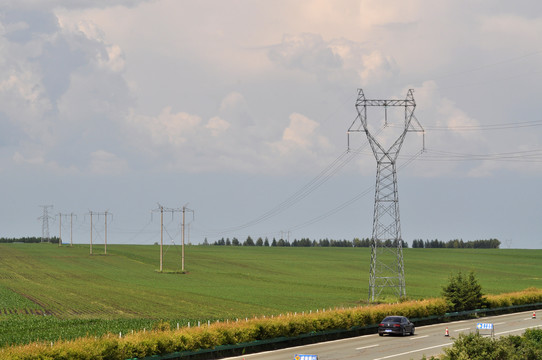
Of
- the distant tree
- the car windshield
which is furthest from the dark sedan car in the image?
the distant tree

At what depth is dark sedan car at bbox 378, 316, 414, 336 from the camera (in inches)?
2156

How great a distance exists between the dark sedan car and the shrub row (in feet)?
6.12

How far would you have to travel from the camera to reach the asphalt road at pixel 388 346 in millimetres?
42062

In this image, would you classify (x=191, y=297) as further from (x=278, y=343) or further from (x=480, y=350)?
(x=480, y=350)

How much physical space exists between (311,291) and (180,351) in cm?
6835

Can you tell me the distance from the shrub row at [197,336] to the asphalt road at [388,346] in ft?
4.15

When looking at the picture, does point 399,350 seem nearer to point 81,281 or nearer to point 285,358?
point 285,358

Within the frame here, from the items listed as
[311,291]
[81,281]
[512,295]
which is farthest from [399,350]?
[81,281]

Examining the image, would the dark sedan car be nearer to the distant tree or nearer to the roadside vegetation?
the roadside vegetation

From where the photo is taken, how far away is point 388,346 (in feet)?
157

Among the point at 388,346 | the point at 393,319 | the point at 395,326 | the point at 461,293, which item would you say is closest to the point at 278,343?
the point at 388,346

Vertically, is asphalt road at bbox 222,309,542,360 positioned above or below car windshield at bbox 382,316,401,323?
below

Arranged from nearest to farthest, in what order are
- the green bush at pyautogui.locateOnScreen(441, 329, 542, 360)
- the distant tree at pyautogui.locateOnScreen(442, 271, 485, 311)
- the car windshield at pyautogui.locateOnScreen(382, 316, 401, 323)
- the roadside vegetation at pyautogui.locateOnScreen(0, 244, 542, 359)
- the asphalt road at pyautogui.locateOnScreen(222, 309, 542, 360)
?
1. the green bush at pyautogui.locateOnScreen(441, 329, 542, 360)
2. the asphalt road at pyautogui.locateOnScreen(222, 309, 542, 360)
3. the roadside vegetation at pyautogui.locateOnScreen(0, 244, 542, 359)
4. the car windshield at pyautogui.locateOnScreen(382, 316, 401, 323)
5. the distant tree at pyautogui.locateOnScreen(442, 271, 485, 311)

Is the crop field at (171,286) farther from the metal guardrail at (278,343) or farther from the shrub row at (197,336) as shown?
the shrub row at (197,336)
